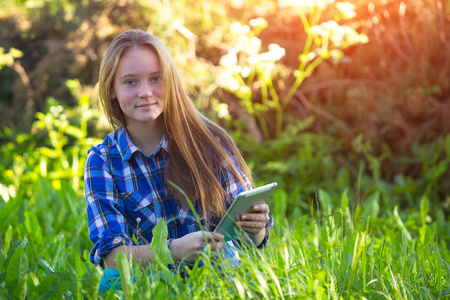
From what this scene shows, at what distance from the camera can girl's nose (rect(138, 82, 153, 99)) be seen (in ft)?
5.97

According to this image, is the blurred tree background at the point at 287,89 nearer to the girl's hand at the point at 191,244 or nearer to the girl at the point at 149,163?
the girl at the point at 149,163

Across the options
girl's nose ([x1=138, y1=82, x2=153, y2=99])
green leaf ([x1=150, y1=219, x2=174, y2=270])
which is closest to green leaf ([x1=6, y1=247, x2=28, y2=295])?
green leaf ([x1=150, y1=219, x2=174, y2=270])

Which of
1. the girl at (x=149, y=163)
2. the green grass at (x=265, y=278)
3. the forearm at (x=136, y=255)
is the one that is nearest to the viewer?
the green grass at (x=265, y=278)

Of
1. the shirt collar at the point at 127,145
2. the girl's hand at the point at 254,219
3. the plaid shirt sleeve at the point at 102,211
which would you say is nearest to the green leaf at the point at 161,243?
the plaid shirt sleeve at the point at 102,211

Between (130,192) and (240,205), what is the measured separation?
49 cm

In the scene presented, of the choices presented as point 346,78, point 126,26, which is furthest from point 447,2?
point 126,26

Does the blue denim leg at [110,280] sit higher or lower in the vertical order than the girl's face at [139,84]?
lower

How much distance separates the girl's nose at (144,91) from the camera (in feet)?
5.97

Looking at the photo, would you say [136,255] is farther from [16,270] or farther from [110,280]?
[16,270]

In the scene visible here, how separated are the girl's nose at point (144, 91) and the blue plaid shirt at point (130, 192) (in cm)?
19

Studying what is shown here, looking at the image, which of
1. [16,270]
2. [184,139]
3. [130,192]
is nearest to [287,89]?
[184,139]

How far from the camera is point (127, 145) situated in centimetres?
189

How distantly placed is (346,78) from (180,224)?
3341mm

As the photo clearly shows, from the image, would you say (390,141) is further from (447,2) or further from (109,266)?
(109,266)
